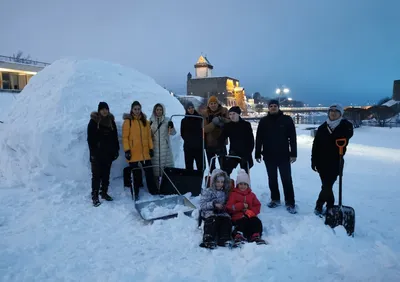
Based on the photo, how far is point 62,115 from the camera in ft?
18.1

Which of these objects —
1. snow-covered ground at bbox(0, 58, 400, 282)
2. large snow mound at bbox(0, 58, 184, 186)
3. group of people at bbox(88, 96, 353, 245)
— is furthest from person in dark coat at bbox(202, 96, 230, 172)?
large snow mound at bbox(0, 58, 184, 186)

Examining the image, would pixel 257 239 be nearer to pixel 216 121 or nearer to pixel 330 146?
pixel 330 146

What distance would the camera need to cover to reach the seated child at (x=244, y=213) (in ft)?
10.7

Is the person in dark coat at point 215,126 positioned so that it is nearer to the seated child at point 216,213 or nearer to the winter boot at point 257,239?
the seated child at point 216,213

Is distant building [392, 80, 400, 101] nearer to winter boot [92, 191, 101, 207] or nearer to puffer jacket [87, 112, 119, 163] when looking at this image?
puffer jacket [87, 112, 119, 163]

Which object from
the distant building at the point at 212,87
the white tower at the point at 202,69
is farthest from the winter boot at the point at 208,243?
the white tower at the point at 202,69

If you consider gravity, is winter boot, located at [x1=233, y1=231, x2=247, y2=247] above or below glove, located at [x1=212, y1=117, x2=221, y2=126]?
below

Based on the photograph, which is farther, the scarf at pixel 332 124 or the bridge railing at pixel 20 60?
the bridge railing at pixel 20 60

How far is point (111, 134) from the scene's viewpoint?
15.4ft

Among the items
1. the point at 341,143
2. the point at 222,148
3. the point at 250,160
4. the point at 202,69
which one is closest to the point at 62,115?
the point at 222,148

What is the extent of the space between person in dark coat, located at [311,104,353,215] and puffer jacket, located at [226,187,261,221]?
106cm

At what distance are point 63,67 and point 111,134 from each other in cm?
326

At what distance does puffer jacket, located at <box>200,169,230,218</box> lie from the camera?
3547 millimetres

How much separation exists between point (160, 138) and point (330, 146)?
2.79 m
